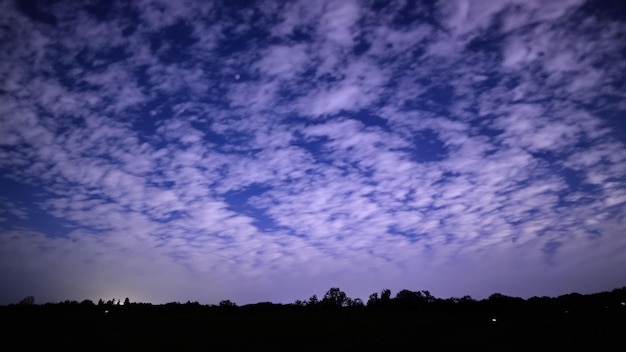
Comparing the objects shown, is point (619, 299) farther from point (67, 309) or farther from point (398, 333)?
point (67, 309)

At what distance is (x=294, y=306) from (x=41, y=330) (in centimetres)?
2866

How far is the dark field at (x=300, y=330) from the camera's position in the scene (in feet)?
85.8

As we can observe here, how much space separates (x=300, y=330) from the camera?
32.3 m

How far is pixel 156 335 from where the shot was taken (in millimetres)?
29094

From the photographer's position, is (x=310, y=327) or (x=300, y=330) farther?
(x=310, y=327)

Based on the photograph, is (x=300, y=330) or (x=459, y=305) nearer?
(x=300, y=330)

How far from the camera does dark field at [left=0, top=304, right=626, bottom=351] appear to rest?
1030 inches

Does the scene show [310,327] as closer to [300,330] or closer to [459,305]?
[300,330]

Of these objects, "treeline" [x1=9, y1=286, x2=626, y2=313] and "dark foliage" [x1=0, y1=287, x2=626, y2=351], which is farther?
"treeline" [x1=9, y1=286, x2=626, y2=313]

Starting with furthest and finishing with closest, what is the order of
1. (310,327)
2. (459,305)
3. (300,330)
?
(459,305) < (310,327) < (300,330)

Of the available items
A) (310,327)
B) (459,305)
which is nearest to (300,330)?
(310,327)

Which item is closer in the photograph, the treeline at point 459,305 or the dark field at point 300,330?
the dark field at point 300,330

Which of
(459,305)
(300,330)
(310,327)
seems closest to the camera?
(300,330)

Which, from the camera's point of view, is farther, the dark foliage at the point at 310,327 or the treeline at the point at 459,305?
the treeline at the point at 459,305
